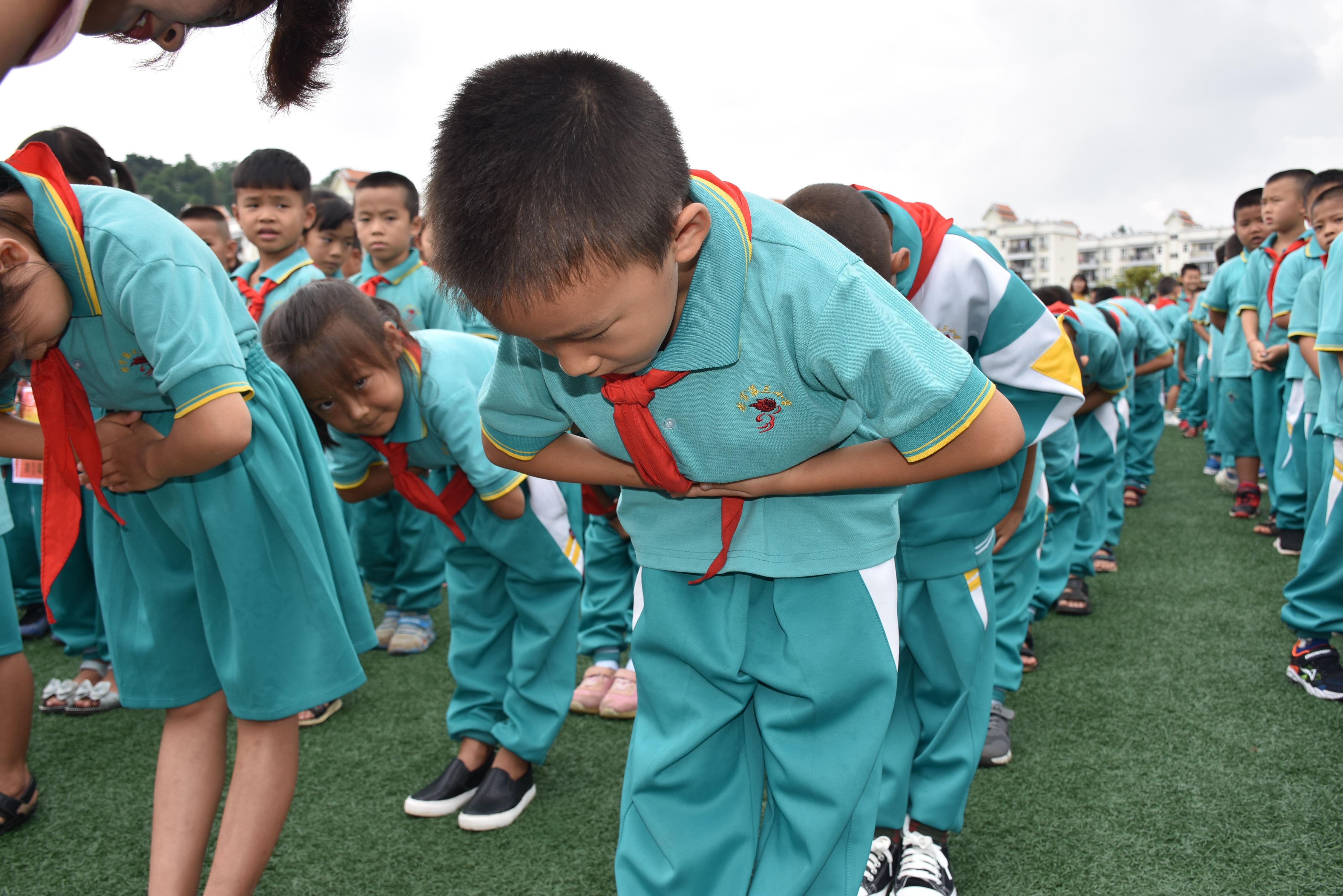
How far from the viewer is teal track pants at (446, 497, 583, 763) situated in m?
2.33

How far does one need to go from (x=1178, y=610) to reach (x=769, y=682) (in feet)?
10.4

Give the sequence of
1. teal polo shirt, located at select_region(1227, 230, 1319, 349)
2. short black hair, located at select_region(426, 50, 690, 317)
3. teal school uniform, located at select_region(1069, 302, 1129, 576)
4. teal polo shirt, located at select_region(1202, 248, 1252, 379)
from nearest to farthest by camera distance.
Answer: short black hair, located at select_region(426, 50, 690, 317), teal school uniform, located at select_region(1069, 302, 1129, 576), teal polo shirt, located at select_region(1227, 230, 1319, 349), teal polo shirt, located at select_region(1202, 248, 1252, 379)

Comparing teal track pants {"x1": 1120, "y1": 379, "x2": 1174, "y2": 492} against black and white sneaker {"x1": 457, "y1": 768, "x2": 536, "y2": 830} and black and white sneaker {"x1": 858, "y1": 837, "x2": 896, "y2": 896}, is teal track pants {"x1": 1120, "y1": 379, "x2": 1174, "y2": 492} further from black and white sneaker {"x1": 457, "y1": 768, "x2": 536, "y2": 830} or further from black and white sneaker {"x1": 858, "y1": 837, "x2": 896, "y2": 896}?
black and white sneaker {"x1": 457, "y1": 768, "x2": 536, "y2": 830}

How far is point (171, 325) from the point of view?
1.40 meters

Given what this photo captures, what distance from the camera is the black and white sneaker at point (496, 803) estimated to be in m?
2.26

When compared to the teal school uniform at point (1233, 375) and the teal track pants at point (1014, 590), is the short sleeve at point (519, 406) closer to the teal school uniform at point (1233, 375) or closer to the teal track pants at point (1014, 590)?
the teal track pants at point (1014, 590)

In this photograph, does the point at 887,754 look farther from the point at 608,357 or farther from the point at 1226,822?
the point at 608,357

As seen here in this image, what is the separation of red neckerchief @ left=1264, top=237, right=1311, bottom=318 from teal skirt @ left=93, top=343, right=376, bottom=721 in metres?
4.13

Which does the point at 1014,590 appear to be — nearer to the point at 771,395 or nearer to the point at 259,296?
the point at 771,395

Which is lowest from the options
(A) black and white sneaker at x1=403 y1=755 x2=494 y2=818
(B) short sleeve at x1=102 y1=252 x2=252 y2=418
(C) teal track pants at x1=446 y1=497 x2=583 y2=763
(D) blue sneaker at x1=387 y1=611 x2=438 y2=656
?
(D) blue sneaker at x1=387 y1=611 x2=438 y2=656

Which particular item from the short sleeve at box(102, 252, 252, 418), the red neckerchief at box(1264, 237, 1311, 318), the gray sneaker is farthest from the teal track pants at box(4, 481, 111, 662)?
the red neckerchief at box(1264, 237, 1311, 318)

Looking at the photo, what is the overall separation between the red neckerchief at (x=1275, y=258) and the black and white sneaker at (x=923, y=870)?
3374 millimetres

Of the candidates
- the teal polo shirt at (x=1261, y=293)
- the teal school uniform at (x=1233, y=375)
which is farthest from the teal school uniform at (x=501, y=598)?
the teal school uniform at (x=1233, y=375)

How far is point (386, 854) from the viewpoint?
7.07 ft
